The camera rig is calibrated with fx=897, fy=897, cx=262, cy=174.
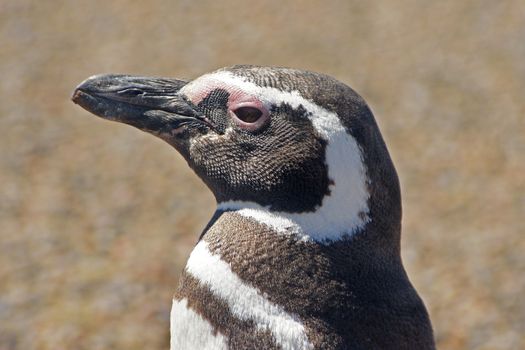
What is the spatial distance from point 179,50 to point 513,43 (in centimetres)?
359

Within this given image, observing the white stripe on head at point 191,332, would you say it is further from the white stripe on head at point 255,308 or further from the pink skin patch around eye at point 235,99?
the pink skin patch around eye at point 235,99

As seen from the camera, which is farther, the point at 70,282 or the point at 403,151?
the point at 403,151

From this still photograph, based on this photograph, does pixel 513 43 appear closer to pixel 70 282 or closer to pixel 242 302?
pixel 70 282

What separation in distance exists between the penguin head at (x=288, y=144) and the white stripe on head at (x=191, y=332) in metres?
0.29

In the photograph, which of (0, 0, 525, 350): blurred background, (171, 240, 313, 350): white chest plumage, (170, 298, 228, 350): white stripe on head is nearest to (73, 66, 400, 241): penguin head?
(171, 240, 313, 350): white chest plumage

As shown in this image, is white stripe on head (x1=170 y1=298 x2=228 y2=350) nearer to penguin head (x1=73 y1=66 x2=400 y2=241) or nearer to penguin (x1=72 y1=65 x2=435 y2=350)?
penguin (x1=72 y1=65 x2=435 y2=350)

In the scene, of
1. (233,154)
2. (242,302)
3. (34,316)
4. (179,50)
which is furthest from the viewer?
(179,50)

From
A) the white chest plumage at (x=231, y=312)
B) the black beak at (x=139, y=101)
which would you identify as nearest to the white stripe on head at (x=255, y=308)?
the white chest plumage at (x=231, y=312)

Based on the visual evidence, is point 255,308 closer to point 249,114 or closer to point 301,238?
point 301,238

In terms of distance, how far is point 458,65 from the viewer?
902 centimetres

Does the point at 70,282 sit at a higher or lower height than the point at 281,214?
higher

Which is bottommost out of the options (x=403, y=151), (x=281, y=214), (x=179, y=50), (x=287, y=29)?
(x=281, y=214)

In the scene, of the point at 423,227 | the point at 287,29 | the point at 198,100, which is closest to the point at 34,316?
the point at 423,227

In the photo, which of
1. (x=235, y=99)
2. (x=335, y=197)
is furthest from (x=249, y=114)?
(x=335, y=197)
